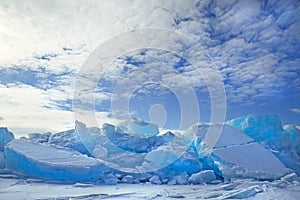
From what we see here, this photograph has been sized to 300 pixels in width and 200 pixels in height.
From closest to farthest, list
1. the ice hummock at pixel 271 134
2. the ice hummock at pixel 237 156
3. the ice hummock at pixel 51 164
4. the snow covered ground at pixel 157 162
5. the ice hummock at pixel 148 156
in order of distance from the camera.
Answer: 1. the snow covered ground at pixel 157 162
2. the ice hummock at pixel 51 164
3. the ice hummock at pixel 148 156
4. the ice hummock at pixel 237 156
5. the ice hummock at pixel 271 134

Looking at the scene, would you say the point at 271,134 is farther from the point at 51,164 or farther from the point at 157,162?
the point at 51,164

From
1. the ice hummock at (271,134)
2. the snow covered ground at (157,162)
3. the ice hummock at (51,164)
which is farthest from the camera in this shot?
the ice hummock at (271,134)

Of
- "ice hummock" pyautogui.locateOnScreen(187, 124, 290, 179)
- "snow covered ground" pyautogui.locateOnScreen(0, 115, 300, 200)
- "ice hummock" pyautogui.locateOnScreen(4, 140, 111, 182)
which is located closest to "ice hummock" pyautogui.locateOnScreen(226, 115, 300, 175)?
"snow covered ground" pyautogui.locateOnScreen(0, 115, 300, 200)

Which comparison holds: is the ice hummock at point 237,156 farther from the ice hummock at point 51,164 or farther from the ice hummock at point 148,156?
the ice hummock at point 51,164

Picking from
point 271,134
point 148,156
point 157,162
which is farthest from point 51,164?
point 271,134

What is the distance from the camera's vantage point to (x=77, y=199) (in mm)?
5160

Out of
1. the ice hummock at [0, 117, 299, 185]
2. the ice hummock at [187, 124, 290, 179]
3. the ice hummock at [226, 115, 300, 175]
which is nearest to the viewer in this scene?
the ice hummock at [0, 117, 299, 185]

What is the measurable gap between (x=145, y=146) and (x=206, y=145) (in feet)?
10.9

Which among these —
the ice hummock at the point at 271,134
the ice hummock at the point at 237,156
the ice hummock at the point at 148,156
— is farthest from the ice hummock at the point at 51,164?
the ice hummock at the point at 271,134

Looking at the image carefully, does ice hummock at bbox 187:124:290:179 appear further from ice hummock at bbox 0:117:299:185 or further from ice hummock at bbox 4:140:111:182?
ice hummock at bbox 4:140:111:182

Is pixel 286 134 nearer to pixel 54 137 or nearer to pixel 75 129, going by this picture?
pixel 75 129

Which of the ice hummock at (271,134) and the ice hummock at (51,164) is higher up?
the ice hummock at (271,134)

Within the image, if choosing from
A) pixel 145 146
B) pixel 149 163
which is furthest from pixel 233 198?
pixel 145 146

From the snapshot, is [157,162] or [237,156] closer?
[237,156]
